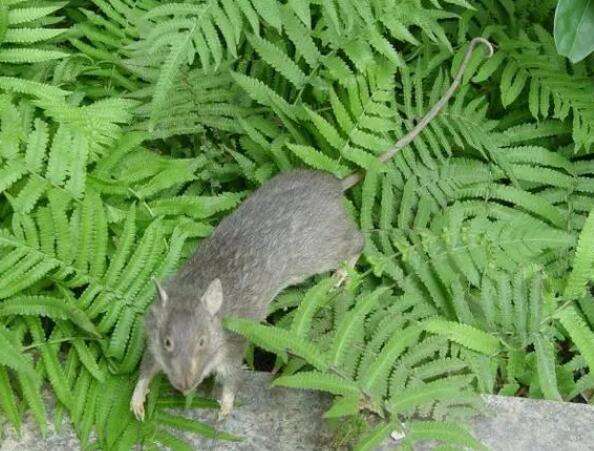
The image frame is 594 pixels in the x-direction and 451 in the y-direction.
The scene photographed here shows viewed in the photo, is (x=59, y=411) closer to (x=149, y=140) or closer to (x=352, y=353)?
(x=352, y=353)

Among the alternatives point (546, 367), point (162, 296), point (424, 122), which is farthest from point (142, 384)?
point (424, 122)

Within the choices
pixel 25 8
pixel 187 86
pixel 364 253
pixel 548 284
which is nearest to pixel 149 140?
pixel 187 86

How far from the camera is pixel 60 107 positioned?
191 inches

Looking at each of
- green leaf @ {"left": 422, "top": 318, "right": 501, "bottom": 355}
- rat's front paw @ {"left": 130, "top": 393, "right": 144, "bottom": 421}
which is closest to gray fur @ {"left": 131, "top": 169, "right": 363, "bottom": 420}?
rat's front paw @ {"left": 130, "top": 393, "right": 144, "bottom": 421}

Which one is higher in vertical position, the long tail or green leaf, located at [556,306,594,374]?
the long tail

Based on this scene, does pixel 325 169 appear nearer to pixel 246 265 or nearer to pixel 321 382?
pixel 246 265

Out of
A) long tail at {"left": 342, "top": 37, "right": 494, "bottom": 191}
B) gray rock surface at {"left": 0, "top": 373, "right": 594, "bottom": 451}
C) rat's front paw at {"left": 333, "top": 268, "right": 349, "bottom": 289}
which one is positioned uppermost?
long tail at {"left": 342, "top": 37, "right": 494, "bottom": 191}

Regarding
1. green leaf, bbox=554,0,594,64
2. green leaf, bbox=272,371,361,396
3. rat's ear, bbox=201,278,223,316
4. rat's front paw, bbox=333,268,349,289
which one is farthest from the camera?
rat's front paw, bbox=333,268,349,289

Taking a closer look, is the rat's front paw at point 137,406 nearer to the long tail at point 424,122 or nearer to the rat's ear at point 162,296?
the rat's ear at point 162,296

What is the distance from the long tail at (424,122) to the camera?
17.6 feet

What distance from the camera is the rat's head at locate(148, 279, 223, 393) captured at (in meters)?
3.87

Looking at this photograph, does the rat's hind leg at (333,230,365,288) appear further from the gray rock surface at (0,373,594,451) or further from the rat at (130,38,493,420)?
the gray rock surface at (0,373,594,451)

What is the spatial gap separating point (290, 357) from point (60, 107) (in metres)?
2.00

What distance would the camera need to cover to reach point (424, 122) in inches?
215
